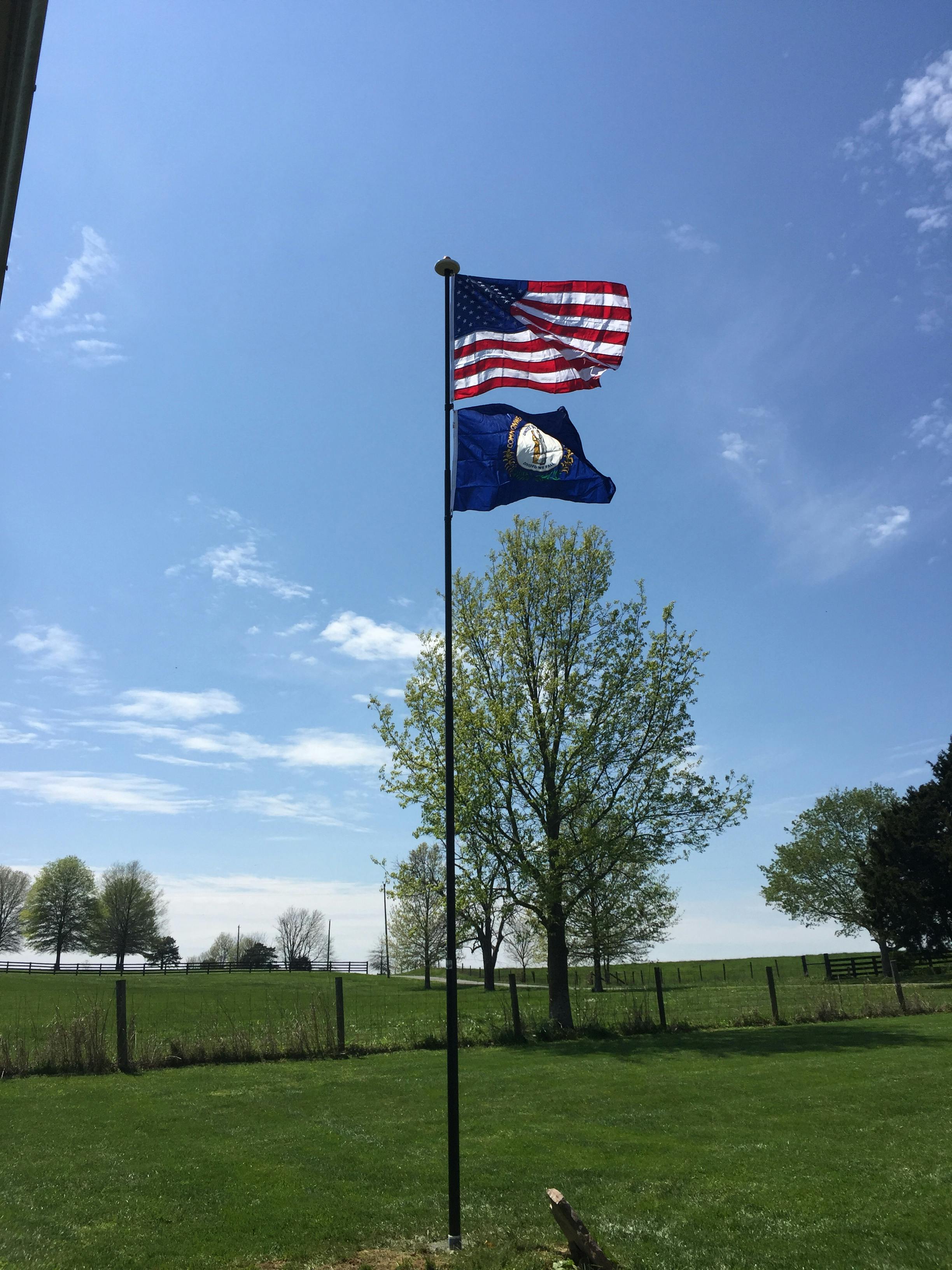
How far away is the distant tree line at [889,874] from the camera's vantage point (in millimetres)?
44344

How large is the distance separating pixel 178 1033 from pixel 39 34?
23.3m

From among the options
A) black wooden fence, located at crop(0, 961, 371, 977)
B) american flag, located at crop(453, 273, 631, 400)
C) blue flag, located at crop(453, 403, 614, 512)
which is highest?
american flag, located at crop(453, 273, 631, 400)

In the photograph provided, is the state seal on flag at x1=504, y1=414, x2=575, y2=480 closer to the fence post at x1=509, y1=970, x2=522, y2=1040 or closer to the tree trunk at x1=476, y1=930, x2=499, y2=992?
the fence post at x1=509, y1=970, x2=522, y2=1040

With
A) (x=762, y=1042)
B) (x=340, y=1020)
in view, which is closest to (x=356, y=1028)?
(x=340, y=1020)

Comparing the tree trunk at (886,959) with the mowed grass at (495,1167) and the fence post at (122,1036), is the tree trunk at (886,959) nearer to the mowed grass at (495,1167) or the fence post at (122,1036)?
the mowed grass at (495,1167)

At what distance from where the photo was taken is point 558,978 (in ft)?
85.7

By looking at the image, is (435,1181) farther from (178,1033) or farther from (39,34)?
(178,1033)

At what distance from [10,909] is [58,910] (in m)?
9.05

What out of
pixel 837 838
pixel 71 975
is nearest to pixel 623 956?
pixel 837 838

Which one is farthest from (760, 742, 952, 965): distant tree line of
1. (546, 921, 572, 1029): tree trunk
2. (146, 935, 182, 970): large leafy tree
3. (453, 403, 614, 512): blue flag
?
(146, 935, 182, 970): large leafy tree

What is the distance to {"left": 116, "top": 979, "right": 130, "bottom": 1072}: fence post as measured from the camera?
17328mm

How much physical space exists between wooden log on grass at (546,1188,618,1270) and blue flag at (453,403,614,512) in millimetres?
6994

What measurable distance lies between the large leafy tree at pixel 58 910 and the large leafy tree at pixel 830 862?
6182 centimetres

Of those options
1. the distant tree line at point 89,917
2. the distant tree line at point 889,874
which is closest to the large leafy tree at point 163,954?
the distant tree line at point 89,917
